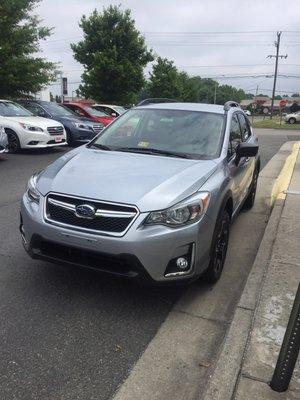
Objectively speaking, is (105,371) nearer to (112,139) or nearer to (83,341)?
(83,341)

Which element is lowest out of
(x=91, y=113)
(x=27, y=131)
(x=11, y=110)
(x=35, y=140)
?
(x=35, y=140)

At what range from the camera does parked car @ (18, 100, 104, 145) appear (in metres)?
14.6

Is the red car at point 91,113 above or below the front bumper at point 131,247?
below

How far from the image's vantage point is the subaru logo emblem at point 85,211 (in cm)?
356

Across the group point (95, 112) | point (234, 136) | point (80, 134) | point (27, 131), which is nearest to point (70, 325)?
point (234, 136)

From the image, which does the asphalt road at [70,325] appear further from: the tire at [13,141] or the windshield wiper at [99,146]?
the tire at [13,141]

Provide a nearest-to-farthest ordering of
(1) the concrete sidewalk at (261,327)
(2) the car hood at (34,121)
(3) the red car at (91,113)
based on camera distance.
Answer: (1) the concrete sidewalk at (261,327) → (2) the car hood at (34,121) → (3) the red car at (91,113)

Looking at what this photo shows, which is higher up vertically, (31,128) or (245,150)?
(245,150)

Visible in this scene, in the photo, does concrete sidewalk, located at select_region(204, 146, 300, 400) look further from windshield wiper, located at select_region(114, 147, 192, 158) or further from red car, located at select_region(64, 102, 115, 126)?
red car, located at select_region(64, 102, 115, 126)

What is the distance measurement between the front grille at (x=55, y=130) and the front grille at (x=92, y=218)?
9.55m

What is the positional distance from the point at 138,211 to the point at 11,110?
10850mm

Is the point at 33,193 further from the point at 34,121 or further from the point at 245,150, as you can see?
the point at 34,121

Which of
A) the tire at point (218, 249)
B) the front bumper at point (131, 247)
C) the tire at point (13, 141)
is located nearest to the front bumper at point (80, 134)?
the tire at point (13, 141)

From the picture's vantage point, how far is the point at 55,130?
43.0ft
